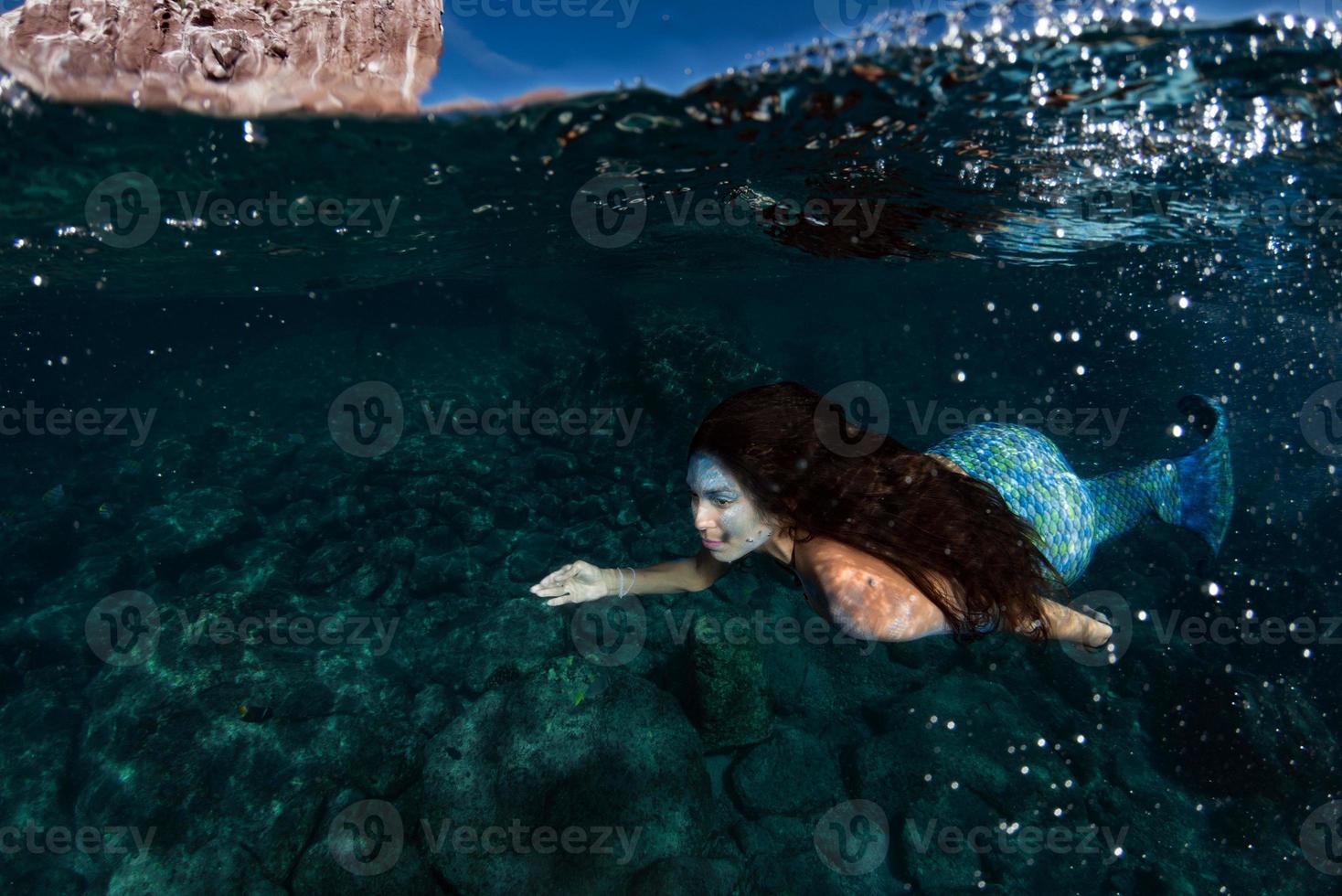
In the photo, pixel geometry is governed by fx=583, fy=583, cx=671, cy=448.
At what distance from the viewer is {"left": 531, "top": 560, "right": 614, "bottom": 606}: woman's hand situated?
3.50 m

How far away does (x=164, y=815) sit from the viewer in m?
5.70

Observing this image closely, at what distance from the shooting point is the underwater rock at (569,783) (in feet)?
15.9

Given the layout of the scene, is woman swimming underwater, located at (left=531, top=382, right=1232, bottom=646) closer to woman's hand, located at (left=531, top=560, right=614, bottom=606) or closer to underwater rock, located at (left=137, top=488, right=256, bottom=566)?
woman's hand, located at (left=531, top=560, right=614, bottom=606)

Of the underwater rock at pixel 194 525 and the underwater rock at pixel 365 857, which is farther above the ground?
the underwater rock at pixel 194 525

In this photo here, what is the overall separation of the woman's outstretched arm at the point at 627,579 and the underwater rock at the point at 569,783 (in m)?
2.30

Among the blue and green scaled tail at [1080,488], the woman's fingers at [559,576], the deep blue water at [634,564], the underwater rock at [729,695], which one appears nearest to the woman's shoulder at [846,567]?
the blue and green scaled tail at [1080,488]

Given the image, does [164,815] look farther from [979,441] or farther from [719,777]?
[979,441]

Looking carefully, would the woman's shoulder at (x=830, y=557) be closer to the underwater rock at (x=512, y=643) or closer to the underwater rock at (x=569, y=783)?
the underwater rock at (x=569, y=783)

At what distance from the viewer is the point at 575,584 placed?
3.57 metres

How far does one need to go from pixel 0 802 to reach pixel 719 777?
819 cm

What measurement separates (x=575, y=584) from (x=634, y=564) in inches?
237

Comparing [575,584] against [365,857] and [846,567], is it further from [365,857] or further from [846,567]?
[365,857]

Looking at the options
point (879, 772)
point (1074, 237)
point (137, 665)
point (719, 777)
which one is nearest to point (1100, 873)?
point (879, 772)

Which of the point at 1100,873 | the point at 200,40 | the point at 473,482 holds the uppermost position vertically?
Result: the point at 200,40
